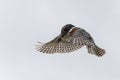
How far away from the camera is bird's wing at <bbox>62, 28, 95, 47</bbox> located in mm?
24672

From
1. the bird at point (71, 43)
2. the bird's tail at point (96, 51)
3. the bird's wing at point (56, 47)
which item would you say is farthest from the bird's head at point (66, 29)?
the bird's tail at point (96, 51)

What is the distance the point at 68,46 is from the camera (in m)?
27.2

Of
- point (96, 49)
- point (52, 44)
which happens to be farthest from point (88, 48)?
point (52, 44)

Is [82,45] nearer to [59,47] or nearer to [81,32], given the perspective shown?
[81,32]

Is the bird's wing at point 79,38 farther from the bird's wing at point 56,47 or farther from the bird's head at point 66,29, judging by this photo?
the bird's wing at point 56,47

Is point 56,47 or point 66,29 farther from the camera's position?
point 56,47

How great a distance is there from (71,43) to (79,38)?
1.17 m

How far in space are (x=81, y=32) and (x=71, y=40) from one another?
1.92ft

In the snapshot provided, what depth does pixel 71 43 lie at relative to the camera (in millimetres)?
26031

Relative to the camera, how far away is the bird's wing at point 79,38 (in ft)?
80.9

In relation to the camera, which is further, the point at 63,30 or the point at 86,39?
the point at 63,30

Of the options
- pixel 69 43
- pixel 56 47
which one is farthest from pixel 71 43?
pixel 56 47

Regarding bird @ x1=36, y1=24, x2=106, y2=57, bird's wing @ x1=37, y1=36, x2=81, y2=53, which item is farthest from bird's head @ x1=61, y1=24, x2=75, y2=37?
bird's wing @ x1=37, y1=36, x2=81, y2=53

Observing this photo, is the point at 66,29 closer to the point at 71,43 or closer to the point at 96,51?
the point at 71,43
